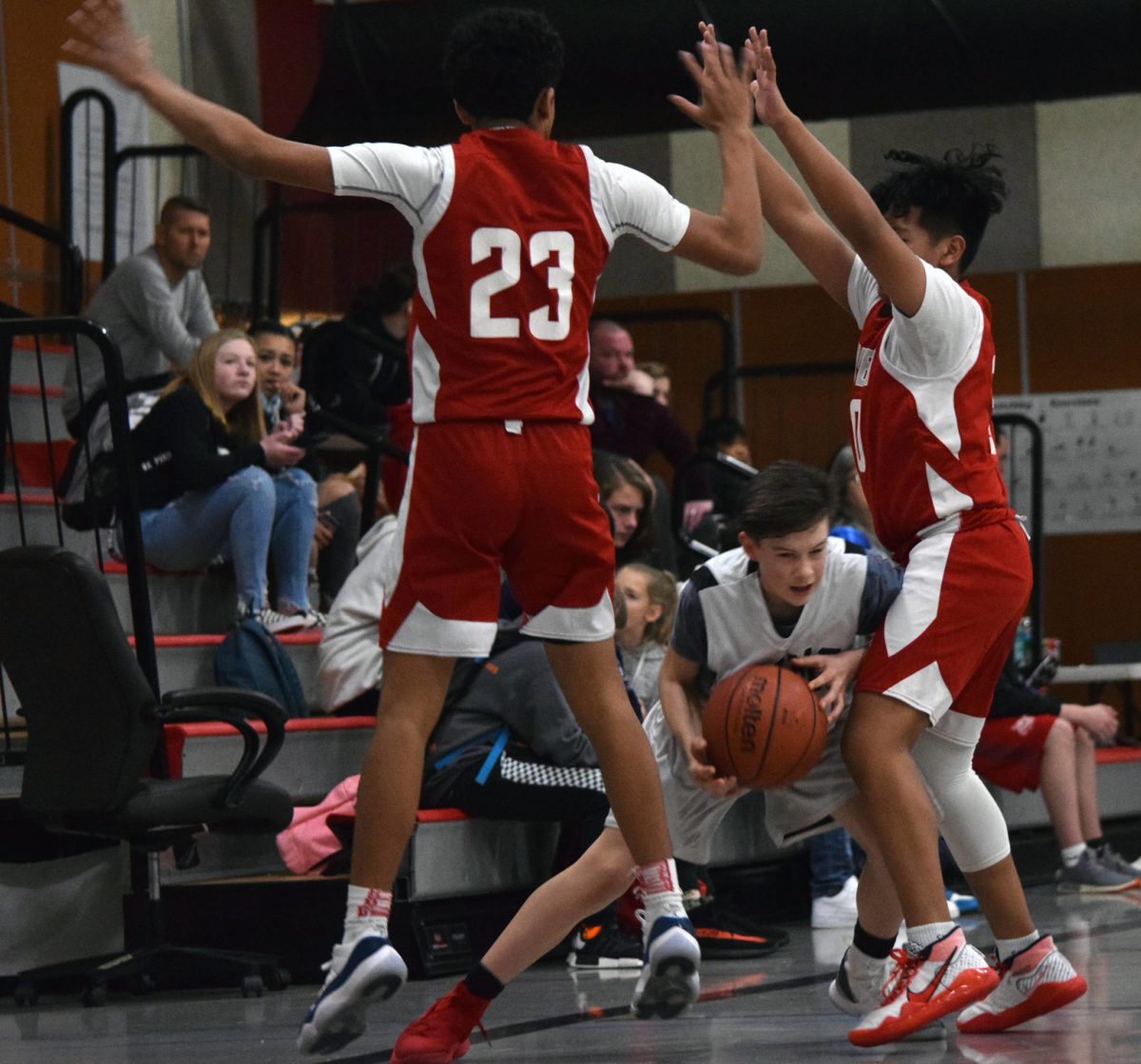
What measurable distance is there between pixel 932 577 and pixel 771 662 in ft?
1.29

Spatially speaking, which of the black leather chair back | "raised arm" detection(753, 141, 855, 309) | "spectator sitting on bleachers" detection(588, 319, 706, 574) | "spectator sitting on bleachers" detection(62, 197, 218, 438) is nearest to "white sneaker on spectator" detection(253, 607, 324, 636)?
"spectator sitting on bleachers" detection(62, 197, 218, 438)

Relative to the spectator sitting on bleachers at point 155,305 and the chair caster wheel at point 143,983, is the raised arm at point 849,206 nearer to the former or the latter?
the chair caster wheel at point 143,983

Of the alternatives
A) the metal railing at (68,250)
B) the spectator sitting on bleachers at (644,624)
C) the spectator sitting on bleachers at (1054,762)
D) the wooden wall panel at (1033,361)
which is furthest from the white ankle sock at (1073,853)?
the metal railing at (68,250)

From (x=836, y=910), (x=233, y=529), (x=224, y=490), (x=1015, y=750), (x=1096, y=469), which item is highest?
(x=1096, y=469)

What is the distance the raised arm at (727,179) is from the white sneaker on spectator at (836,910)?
2812 millimetres

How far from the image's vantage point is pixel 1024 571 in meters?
3.54

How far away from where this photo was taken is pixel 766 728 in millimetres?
3406

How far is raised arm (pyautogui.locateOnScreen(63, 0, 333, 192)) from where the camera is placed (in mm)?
3004

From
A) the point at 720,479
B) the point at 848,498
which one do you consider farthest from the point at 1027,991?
the point at 720,479

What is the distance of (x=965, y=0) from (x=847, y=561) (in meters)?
5.27

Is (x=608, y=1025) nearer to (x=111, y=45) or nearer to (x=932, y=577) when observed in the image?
(x=932, y=577)

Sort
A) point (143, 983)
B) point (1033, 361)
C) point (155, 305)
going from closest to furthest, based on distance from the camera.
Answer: point (143, 983) → point (155, 305) → point (1033, 361)

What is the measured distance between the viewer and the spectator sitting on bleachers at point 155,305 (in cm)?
667

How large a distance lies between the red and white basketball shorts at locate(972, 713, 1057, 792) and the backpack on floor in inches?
102
